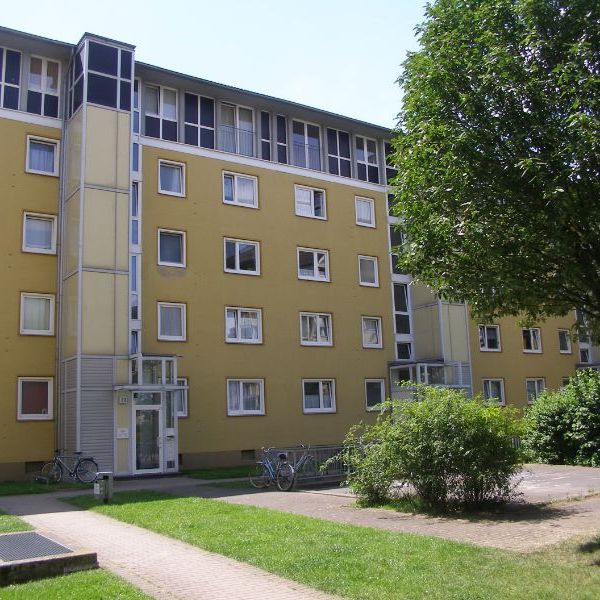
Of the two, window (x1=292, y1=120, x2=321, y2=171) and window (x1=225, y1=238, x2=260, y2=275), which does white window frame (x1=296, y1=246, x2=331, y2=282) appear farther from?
window (x1=292, y1=120, x2=321, y2=171)

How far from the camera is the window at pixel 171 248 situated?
2564cm

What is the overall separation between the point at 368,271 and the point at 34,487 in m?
17.0

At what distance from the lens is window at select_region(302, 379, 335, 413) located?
1099 inches

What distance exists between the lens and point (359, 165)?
31.6 metres

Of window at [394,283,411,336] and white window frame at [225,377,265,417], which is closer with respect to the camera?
white window frame at [225,377,265,417]

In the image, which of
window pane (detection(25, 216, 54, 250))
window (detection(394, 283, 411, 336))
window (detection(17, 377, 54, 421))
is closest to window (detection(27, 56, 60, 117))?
window pane (detection(25, 216, 54, 250))

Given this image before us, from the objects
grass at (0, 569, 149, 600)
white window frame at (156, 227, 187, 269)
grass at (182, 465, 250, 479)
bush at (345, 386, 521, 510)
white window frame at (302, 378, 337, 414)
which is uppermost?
white window frame at (156, 227, 187, 269)

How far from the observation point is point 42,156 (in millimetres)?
24484

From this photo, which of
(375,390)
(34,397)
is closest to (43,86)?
(34,397)

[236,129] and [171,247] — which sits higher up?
[236,129]

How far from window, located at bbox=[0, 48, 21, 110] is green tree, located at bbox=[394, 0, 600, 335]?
62.6 feet

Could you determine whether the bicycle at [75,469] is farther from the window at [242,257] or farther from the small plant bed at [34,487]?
the window at [242,257]

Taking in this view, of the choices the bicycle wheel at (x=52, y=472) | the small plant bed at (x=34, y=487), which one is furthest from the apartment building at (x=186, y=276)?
the small plant bed at (x=34, y=487)

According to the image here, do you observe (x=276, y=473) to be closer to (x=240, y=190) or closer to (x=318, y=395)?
(x=318, y=395)
